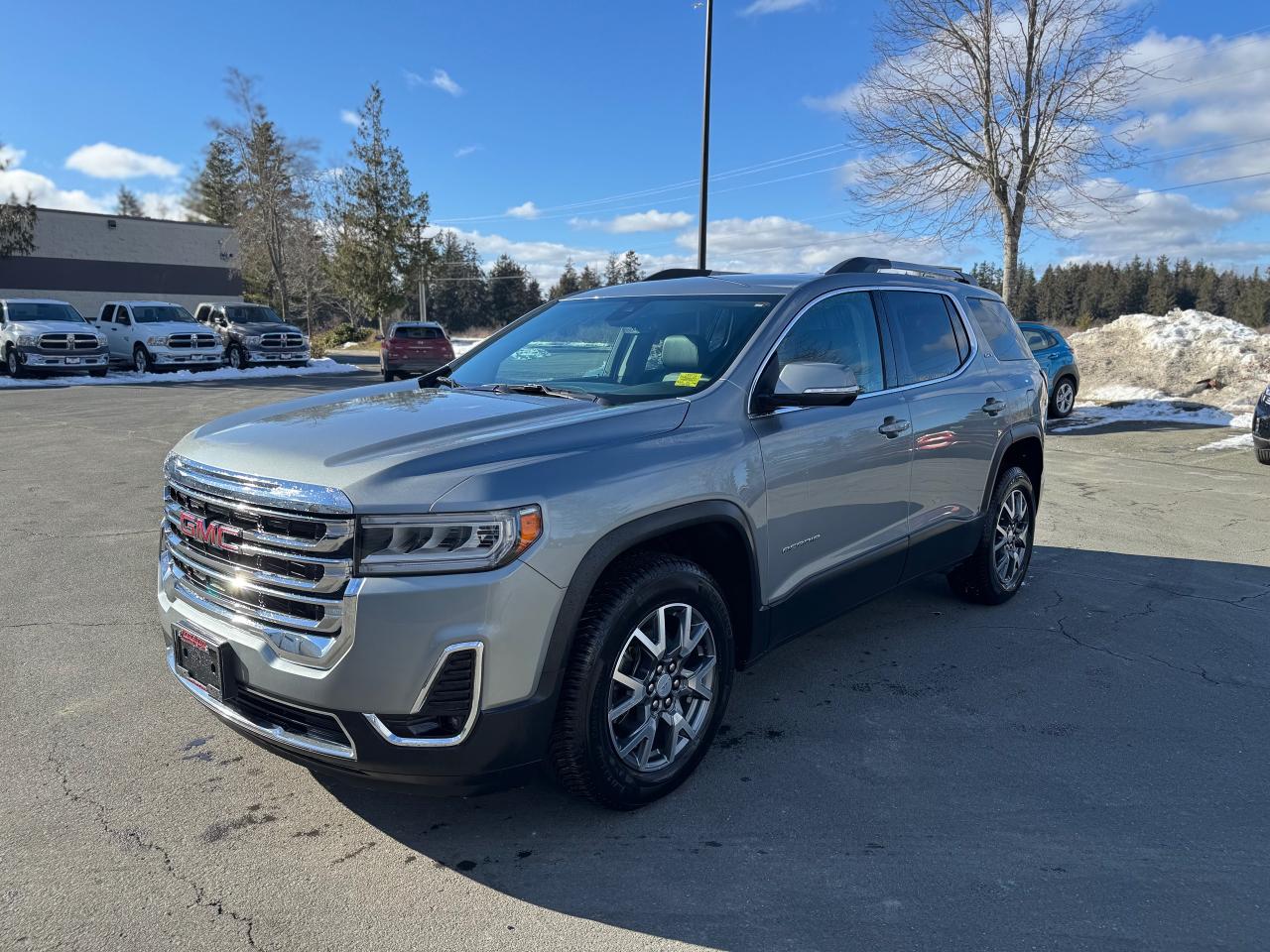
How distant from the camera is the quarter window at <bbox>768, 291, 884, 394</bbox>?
385 cm

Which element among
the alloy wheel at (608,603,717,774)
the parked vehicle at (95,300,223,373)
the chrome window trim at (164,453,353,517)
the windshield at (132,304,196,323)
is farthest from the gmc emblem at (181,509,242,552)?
the windshield at (132,304,196,323)

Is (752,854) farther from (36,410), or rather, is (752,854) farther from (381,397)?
(36,410)

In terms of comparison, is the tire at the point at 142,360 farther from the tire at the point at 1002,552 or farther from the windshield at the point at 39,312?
the tire at the point at 1002,552

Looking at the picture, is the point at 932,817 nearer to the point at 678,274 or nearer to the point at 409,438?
the point at 409,438

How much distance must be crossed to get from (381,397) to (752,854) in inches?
92.7

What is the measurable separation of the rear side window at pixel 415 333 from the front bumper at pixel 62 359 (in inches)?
292

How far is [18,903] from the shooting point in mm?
2596

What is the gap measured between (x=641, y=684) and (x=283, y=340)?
26.0 metres

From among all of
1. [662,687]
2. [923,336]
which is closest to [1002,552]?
[923,336]

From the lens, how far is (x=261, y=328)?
2620 cm

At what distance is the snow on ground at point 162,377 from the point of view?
21.3 metres

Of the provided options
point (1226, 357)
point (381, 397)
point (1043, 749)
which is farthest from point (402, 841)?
point (1226, 357)

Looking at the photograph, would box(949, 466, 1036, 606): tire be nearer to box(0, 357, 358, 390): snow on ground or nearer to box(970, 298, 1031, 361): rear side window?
box(970, 298, 1031, 361): rear side window

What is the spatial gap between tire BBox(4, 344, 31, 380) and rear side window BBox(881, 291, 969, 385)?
78.6 feet
